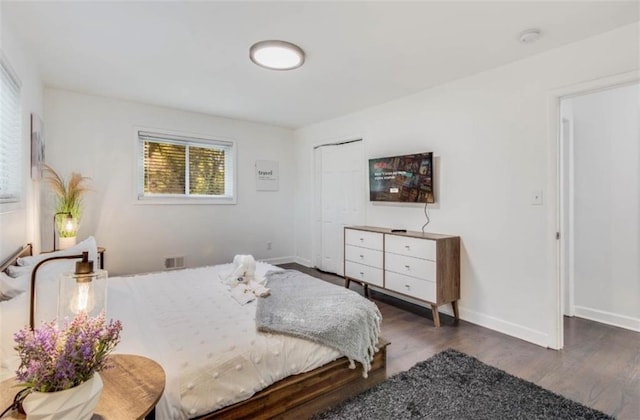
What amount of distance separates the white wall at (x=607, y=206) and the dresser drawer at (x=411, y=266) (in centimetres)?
162

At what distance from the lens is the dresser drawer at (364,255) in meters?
3.50

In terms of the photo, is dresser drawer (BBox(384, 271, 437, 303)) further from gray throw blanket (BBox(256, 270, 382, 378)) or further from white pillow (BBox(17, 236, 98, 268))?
white pillow (BBox(17, 236, 98, 268))

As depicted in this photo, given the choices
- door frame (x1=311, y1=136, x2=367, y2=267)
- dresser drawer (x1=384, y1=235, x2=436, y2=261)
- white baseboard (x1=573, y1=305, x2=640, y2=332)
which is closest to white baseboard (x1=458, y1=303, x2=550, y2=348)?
dresser drawer (x1=384, y1=235, x2=436, y2=261)

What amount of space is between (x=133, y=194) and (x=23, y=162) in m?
1.52

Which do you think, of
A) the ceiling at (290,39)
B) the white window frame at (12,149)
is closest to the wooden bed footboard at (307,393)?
the white window frame at (12,149)

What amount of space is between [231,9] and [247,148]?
304 cm

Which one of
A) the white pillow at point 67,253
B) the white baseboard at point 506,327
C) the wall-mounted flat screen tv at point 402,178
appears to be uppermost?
the wall-mounted flat screen tv at point 402,178

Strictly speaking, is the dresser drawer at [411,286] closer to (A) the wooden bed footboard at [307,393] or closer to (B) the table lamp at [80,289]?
(A) the wooden bed footboard at [307,393]

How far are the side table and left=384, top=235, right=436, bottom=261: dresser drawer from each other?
2426mm

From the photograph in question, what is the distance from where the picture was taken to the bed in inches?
55.1

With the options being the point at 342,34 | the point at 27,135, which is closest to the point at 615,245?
the point at 342,34

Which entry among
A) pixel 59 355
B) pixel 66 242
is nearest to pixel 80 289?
pixel 59 355

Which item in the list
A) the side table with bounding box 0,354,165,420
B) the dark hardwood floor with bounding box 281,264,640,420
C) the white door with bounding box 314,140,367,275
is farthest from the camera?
the white door with bounding box 314,140,367,275

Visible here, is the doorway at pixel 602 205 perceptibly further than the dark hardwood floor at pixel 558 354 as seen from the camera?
Yes
